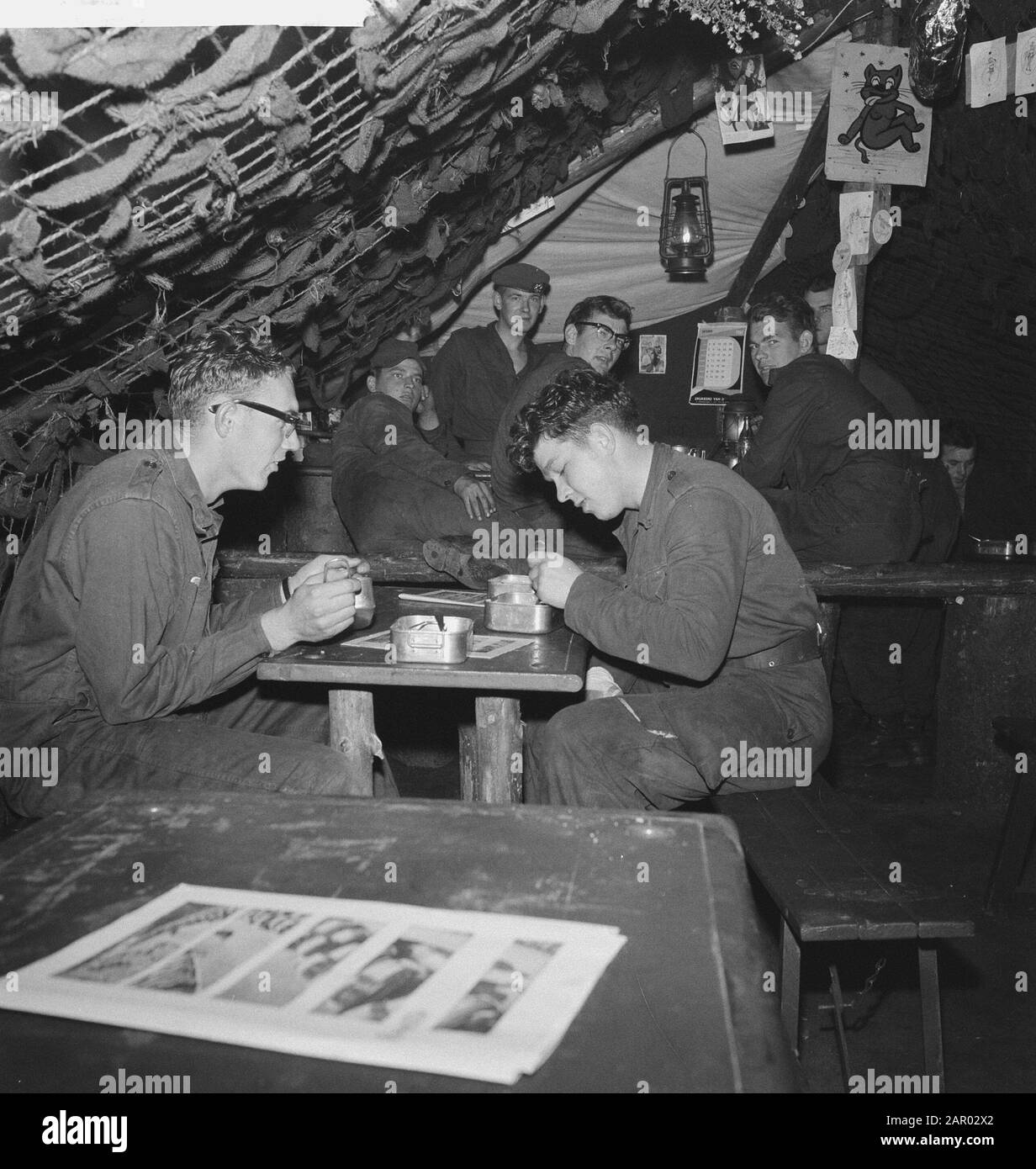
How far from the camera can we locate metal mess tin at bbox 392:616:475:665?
260 centimetres

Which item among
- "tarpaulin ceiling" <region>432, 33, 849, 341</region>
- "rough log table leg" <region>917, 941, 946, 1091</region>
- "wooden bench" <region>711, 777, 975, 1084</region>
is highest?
"tarpaulin ceiling" <region>432, 33, 849, 341</region>

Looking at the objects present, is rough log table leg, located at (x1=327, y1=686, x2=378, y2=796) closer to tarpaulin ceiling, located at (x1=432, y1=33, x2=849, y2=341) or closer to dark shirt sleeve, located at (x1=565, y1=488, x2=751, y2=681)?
dark shirt sleeve, located at (x1=565, y1=488, x2=751, y2=681)

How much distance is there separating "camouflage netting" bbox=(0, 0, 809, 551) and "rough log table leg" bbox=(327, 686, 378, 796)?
4.73ft

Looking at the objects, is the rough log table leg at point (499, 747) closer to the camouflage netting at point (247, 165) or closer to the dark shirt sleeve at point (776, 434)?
the camouflage netting at point (247, 165)

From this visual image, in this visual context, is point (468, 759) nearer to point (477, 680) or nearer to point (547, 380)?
point (477, 680)

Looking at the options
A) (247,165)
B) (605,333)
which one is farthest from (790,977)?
(605,333)

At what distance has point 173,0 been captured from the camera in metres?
2.36

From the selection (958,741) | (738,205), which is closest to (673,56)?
(738,205)

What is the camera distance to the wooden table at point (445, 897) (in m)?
Result: 1.03

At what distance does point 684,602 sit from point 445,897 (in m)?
1.55

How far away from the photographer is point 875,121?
5754 millimetres

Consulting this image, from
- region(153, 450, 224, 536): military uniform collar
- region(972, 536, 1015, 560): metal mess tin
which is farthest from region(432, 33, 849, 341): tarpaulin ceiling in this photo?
region(153, 450, 224, 536): military uniform collar

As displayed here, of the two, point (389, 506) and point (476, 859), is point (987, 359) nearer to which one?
point (389, 506)

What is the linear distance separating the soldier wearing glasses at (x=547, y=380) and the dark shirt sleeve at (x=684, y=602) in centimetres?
207
